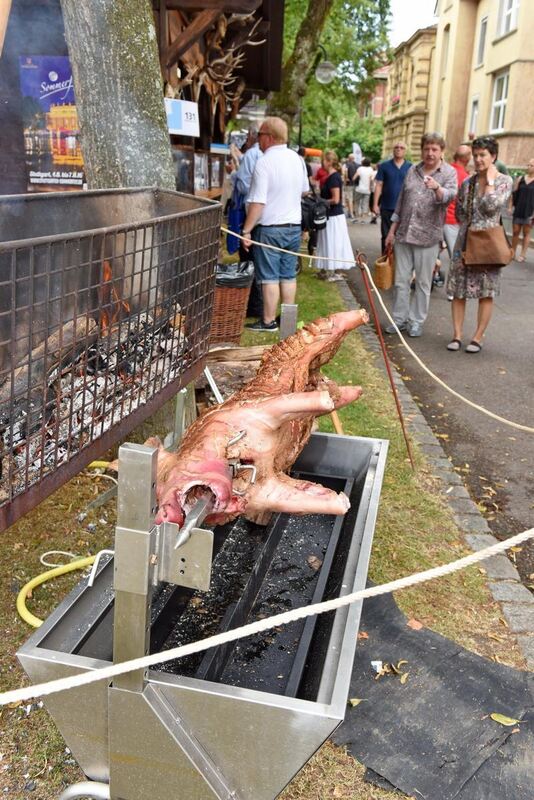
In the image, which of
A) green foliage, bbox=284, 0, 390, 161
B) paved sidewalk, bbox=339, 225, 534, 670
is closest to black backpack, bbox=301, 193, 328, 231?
paved sidewalk, bbox=339, 225, 534, 670

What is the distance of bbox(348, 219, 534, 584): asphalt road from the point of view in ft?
15.0

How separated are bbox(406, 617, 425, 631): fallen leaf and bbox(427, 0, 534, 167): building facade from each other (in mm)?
23880

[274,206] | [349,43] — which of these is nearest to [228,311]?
[274,206]

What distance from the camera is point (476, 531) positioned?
13.3 ft

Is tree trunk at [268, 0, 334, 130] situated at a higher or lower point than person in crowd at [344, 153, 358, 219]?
higher

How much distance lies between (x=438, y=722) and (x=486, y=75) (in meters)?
30.0

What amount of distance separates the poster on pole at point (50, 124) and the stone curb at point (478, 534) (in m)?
3.61

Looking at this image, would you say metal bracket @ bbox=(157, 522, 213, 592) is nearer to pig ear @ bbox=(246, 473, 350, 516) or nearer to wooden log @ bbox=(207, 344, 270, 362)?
pig ear @ bbox=(246, 473, 350, 516)

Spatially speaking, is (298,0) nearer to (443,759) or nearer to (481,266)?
(481,266)

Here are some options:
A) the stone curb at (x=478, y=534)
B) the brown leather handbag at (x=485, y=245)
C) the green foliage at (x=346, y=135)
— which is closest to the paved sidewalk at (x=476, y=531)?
the stone curb at (x=478, y=534)

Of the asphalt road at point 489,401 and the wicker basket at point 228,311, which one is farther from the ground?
the wicker basket at point 228,311

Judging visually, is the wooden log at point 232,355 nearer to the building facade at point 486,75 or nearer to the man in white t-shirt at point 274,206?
the man in white t-shirt at point 274,206

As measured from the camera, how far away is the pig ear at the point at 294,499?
209 cm

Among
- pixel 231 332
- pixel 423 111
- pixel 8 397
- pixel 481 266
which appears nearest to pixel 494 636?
pixel 8 397
